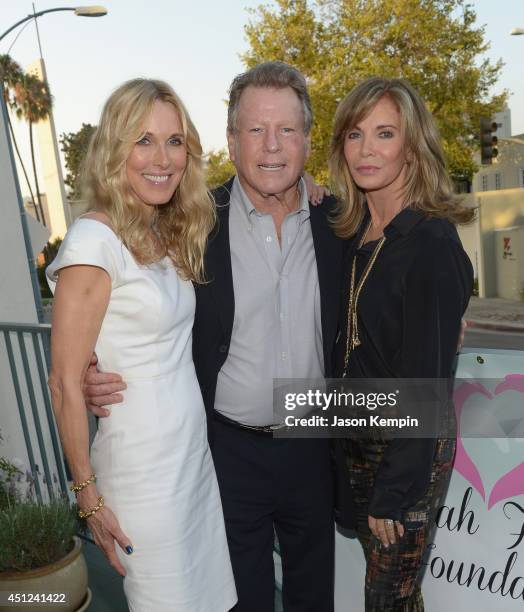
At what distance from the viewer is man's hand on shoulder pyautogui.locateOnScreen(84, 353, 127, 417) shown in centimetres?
208

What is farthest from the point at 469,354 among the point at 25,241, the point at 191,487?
the point at 25,241

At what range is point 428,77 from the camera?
77.8 feet

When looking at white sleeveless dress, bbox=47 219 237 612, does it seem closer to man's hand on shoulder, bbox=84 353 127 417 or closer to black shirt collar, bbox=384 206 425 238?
man's hand on shoulder, bbox=84 353 127 417

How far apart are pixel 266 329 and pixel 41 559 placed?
1660 mm

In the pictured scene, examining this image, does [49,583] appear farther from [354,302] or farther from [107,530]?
[354,302]

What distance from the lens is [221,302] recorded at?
2.48 m

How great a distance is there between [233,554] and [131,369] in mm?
1025

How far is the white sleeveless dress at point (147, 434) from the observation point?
2.07m

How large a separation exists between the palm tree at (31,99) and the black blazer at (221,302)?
1663 inches

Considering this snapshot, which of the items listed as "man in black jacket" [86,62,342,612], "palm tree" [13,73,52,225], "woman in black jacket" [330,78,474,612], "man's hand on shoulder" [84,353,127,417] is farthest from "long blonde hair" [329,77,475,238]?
"palm tree" [13,73,52,225]

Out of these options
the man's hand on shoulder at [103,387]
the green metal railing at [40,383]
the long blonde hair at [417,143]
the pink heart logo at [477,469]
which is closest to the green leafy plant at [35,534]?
the green metal railing at [40,383]

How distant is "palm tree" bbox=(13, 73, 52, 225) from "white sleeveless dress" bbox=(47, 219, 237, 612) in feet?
140

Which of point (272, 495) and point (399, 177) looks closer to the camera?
point (399, 177)

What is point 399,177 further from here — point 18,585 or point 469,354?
point 18,585
